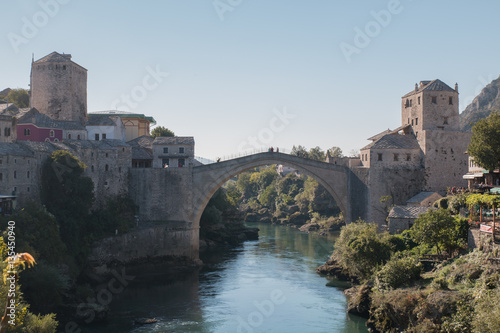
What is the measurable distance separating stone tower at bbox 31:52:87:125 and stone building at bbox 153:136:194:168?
1061cm

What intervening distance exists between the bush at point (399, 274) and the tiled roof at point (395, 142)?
63.0ft

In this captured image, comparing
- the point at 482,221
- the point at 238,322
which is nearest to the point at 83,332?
the point at 238,322

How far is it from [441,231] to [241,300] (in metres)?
13.9

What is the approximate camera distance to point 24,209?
37.4 metres

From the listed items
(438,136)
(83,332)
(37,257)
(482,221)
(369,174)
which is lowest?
(83,332)

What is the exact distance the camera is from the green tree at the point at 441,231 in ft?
109

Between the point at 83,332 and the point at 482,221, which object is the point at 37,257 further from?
the point at 482,221

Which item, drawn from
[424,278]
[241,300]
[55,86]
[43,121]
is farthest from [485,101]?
[241,300]

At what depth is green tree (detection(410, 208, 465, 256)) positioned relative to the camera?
3316 centimetres

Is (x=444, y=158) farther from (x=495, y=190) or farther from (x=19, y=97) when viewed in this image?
(x=19, y=97)

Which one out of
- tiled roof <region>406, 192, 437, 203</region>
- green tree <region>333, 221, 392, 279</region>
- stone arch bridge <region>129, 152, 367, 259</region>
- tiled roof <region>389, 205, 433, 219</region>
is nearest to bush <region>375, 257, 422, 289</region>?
green tree <region>333, 221, 392, 279</region>

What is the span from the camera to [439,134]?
49.5 metres

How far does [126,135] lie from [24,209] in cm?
2958

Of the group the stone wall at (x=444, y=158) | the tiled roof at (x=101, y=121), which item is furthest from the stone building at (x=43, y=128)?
the stone wall at (x=444, y=158)
